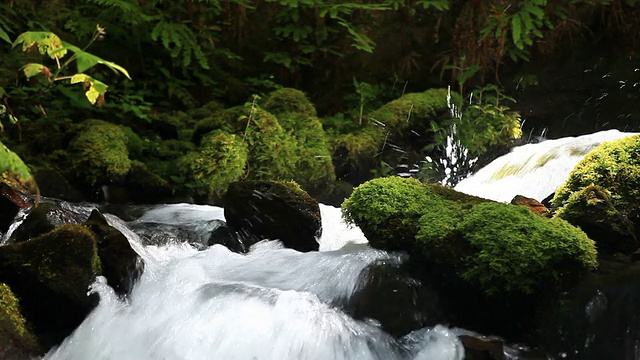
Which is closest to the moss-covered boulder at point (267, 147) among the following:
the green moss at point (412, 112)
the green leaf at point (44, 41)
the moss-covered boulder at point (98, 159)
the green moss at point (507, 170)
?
the moss-covered boulder at point (98, 159)

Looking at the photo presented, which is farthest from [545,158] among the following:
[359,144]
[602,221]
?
[602,221]

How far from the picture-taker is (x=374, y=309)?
3.76 meters

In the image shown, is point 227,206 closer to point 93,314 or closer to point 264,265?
point 264,265

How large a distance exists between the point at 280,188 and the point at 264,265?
832 mm

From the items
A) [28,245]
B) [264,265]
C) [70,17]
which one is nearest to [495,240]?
[264,265]

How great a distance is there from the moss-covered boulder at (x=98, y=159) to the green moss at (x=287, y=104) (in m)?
2.16

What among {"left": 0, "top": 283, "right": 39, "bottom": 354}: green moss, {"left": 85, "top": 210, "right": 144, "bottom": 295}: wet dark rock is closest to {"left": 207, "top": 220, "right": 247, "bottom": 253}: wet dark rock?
{"left": 85, "top": 210, "right": 144, "bottom": 295}: wet dark rock

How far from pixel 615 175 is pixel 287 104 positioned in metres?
4.69

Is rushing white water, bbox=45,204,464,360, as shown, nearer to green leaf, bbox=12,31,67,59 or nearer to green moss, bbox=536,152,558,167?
green leaf, bbox=12,31,67,59

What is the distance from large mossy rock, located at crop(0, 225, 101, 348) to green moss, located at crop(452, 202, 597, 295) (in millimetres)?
2526

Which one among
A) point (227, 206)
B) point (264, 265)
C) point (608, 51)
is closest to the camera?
point (264, 265)

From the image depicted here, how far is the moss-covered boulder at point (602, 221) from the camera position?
3.86 meters

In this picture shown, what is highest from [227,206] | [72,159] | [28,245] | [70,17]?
[70,17]

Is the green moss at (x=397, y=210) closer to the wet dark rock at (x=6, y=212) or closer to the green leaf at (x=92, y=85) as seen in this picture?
the green leaf at (x=92, y=85)
